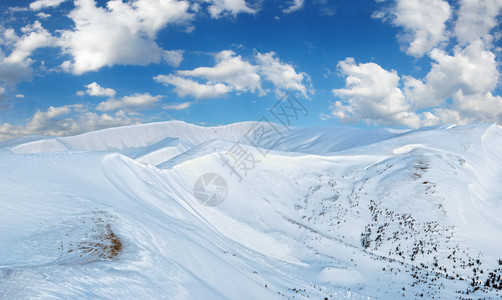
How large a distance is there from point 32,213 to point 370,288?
676 inches

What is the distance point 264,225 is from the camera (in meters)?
26.6

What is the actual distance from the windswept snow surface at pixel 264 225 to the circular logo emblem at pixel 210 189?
0.78m

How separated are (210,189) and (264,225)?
25.2 ft

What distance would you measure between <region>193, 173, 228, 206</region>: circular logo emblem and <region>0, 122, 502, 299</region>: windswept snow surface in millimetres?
780

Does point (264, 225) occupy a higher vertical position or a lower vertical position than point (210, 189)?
lower

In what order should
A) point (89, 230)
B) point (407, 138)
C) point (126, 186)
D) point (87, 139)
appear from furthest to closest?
point (87, 139)
point (407, 138)
point (126, 186)
point (89, 230)

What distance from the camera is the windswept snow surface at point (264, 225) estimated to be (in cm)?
831

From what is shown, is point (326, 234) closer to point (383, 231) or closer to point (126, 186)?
point (383, 231)

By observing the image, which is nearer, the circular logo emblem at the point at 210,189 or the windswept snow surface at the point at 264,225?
the windswept snow surface at the point at 264,225

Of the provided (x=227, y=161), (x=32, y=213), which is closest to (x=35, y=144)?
(x=227, y=161)

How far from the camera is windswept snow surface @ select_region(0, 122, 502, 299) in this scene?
27.3ft

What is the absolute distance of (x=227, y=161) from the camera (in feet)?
129

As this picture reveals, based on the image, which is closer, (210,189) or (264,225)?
(264,225)

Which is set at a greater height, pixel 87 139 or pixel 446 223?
pixel 446 223
